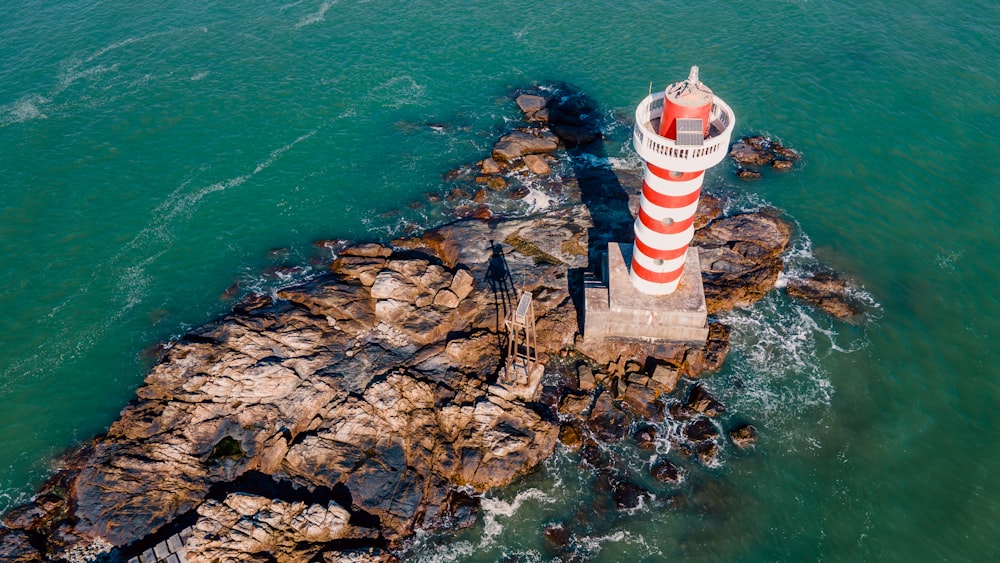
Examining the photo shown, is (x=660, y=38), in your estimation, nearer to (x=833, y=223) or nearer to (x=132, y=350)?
(x=833, y=223)

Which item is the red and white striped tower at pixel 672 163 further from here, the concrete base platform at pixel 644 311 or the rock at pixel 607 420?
the rock at pixel 607 420

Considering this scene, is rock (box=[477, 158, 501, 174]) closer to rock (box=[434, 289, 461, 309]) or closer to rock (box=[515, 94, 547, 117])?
rock (box=[515, 94, 547, 117])

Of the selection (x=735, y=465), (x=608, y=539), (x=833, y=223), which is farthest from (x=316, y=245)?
(x=833, y=223)

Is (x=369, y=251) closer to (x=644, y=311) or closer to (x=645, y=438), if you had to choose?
(x=644, y=311)

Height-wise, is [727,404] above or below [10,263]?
below

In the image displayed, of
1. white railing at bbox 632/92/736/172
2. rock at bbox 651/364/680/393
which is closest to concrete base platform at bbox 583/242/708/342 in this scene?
rock at bbox 651/364/680/393

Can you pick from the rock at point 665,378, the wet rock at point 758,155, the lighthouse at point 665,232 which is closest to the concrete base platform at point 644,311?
Answer: the lighthouse at point 665,232
